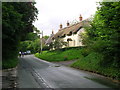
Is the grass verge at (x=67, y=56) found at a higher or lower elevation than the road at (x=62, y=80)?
higher

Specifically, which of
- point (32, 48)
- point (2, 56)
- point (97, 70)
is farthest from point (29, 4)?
point (32, 48)

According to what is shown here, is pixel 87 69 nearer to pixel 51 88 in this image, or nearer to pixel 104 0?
pixel 104 0

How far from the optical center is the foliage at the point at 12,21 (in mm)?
16516

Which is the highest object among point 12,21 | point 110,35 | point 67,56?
point 12,21

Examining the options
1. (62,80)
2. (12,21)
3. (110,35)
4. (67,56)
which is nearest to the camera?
(62,80)

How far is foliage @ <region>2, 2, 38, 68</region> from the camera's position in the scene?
16.5m

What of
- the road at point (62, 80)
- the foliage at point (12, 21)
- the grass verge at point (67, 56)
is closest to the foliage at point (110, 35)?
the road at point (62, 80)

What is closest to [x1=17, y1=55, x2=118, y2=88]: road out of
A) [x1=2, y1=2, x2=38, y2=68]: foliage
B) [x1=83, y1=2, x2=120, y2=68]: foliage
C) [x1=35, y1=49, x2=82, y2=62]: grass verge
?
[x1=83, y1=2, x2=120, y2=68]: foliage

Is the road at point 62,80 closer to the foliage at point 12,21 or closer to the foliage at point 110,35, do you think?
the foliage at point 110,35

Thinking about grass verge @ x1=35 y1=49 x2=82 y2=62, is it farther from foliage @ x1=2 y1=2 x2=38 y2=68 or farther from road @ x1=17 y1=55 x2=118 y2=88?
road @ x1=17 y1=55 x2=118 y2=88

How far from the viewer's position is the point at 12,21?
17.5 meters

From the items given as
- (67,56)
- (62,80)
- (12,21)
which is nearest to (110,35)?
(62,80)

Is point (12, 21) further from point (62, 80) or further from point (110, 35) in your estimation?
point (110, 35)

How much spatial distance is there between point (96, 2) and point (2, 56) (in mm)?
11920
